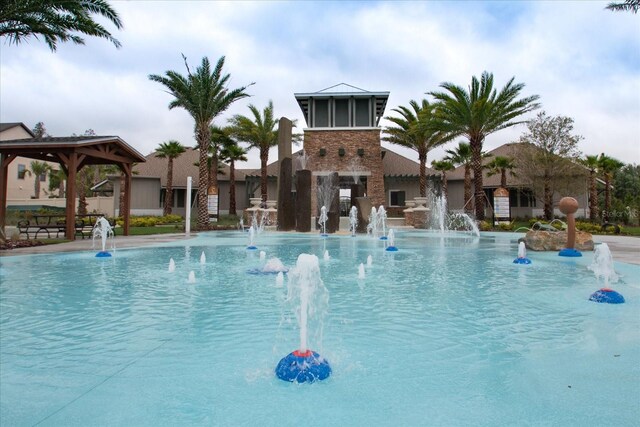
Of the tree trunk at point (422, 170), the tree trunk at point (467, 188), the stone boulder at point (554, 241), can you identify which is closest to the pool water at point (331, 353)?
the stone boulder at point (554, 241)

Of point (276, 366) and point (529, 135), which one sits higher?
point (529, 135)

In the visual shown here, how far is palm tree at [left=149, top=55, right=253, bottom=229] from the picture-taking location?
23.7m

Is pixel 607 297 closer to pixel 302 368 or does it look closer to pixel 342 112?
pixel 302 368

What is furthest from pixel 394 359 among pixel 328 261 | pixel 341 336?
pixel 328 261

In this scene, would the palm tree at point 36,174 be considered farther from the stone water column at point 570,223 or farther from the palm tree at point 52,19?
the stone water column at point 570,223

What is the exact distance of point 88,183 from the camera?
136ft

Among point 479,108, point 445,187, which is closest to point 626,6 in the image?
point 479,108

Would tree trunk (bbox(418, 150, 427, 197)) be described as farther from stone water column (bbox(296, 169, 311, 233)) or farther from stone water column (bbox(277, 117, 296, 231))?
stone water column (bbox(296, 169, 311, 233))

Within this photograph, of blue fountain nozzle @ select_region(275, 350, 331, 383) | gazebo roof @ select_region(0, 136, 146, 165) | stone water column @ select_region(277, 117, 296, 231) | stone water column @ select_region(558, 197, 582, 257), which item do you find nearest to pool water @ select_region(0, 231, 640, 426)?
blue fountain nozzle @ select_region(275, 350, 331, 383)

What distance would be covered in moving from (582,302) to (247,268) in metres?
6.07

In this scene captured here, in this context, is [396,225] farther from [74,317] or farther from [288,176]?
[74,317]

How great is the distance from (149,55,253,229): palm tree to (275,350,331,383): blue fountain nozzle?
21.8 metres

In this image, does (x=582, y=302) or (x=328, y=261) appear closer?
(x=582, y=302)

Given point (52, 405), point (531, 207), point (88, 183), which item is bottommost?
point (52, 405)
